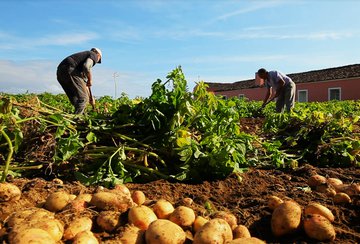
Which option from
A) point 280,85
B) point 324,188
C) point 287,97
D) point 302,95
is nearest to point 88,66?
point 280,85

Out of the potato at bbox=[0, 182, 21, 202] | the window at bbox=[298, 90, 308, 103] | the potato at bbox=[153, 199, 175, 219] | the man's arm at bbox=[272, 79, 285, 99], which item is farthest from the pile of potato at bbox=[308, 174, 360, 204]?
the window at bbox=[298, 90, 308, 103]

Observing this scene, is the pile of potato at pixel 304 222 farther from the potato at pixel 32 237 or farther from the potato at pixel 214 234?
the potato at pixel 32 237

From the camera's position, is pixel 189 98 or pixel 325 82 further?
pixel 325 82

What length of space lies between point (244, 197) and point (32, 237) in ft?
5.41

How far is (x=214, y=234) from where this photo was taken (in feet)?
5.70

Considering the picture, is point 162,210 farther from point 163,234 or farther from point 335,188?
point 335,188

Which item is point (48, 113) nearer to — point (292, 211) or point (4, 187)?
point (4, 187)

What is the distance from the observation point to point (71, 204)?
2035mm

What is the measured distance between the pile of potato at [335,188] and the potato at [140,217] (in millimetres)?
1484

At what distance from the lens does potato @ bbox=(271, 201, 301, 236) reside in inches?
79.8

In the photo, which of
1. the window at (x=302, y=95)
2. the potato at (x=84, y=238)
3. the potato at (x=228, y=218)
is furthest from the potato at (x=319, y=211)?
the window at (x=302, y=95)

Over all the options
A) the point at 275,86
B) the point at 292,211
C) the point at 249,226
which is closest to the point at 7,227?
the point at 249,226

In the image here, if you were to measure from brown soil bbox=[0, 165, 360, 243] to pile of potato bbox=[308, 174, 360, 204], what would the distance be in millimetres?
52

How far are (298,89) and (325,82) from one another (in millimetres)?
3165
